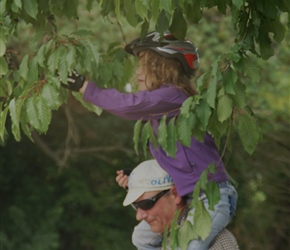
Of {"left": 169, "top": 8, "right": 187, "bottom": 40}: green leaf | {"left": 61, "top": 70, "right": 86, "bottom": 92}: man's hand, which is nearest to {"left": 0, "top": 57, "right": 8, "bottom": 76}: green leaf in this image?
{"left": 61, "top": 70, "right": 86, "bottom": 92}: man's hand

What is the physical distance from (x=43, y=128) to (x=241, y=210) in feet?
31.5

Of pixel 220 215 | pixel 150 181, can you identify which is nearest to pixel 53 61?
pixel 150 181

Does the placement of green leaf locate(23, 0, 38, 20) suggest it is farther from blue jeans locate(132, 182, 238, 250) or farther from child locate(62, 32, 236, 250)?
blue jeans locate(132, 182, 238, 250)

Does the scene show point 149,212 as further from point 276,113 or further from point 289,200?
point 289,200

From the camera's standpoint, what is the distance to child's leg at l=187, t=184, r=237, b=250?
16.3 feet

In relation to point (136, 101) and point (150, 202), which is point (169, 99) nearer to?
point (136, 101)

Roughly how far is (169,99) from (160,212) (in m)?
0.58

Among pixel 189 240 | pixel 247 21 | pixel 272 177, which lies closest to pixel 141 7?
pixel 247 21

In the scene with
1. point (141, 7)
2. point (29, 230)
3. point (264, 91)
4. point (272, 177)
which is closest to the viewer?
point (141, 7)

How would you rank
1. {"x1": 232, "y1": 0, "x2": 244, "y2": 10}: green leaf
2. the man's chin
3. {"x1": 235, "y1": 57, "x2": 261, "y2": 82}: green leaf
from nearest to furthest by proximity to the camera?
1. {"x1": 232, "y1": 0, "x2": 244, "y2": 10}: green leaf
2. {"x1": 235, "y1": 57, "x2": 261, "y2": 82}: green leaf
3. the man's chin

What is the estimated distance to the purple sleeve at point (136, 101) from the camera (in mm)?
5000

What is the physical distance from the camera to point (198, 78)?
449 cm

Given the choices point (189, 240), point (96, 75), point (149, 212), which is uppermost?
point (96, 75)

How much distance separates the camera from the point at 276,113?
40.8ft
